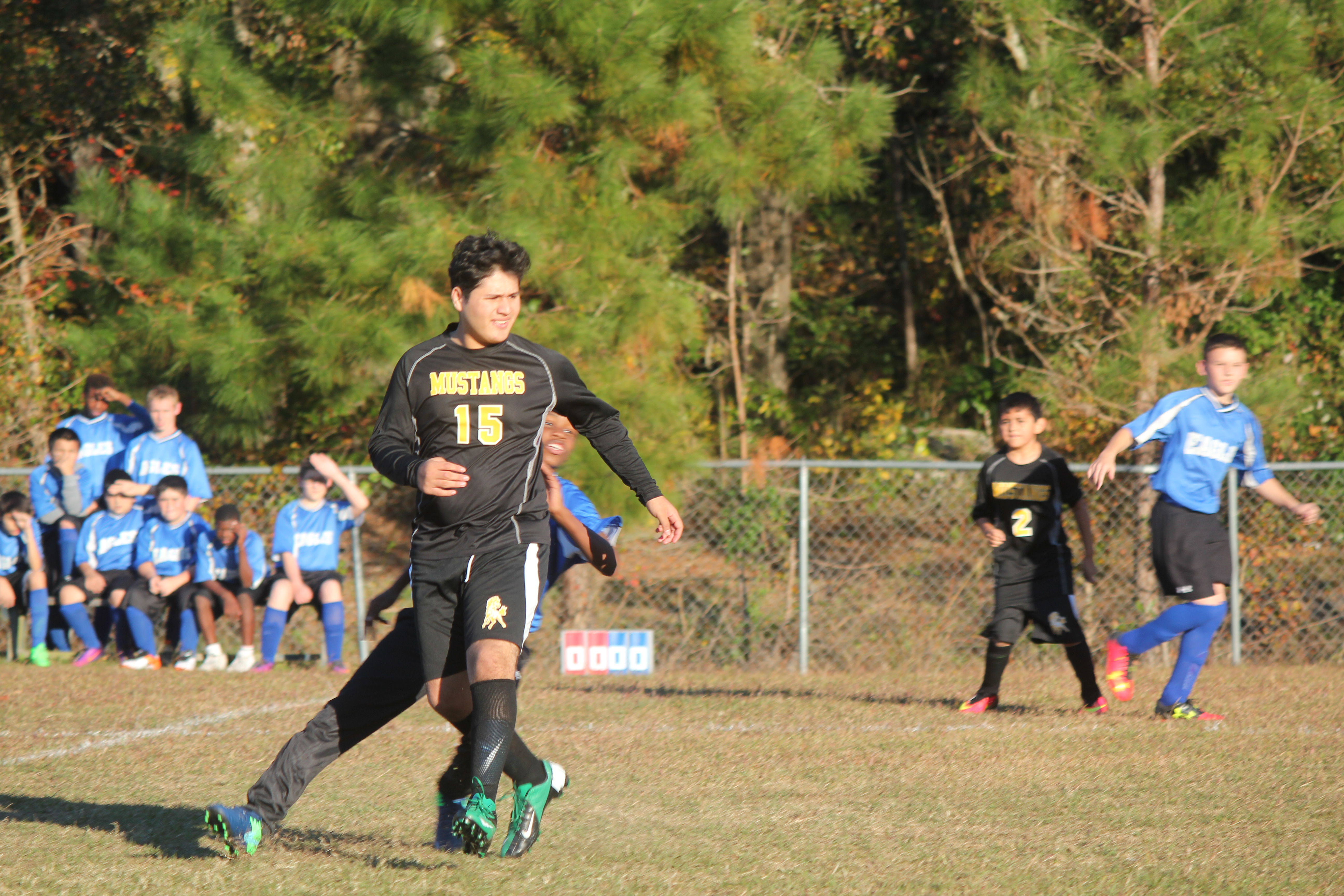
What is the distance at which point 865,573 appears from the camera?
9859 mm

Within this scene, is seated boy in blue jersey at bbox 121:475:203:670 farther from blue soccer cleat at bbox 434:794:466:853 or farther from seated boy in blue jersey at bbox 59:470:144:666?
blue soccer cleat at bbox 434:794:466:853

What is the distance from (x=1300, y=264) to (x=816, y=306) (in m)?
5.59

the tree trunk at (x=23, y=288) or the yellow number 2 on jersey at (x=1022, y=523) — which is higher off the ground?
the tree trunk at (x=23, y=288)

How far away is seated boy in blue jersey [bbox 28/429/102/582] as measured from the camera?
898 centimetres

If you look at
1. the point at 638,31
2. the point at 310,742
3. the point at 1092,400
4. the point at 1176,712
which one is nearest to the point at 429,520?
the point at 310,742

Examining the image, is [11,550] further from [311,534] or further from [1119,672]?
[1119,672]

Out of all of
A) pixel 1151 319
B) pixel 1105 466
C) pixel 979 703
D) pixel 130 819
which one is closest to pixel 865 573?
pixel 1151 319

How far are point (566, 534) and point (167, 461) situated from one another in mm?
5362

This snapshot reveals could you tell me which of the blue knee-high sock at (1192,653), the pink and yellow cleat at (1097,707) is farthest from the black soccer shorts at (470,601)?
the pink and yellow cleat at (1097,707)

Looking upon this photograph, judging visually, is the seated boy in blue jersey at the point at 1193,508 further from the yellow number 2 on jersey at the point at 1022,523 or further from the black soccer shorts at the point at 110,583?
the black soccer shorts at the point at 110,583

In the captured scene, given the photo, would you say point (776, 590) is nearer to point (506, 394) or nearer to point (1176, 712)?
point (1176, 712)

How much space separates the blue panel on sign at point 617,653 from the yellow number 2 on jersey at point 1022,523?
2.98 metres

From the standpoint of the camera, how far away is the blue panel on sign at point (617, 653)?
337 inches

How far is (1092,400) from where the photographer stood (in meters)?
9.54
